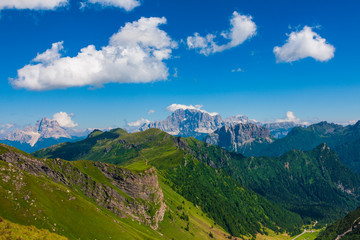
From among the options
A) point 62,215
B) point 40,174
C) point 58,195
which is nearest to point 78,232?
point 62,215

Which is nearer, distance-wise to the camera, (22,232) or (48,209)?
(22,232)

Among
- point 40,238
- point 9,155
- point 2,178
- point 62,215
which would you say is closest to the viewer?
point 40,238

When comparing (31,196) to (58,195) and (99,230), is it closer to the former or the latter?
(58,195)

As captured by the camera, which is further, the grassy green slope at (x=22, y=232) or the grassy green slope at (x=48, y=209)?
the grassy green slope at (x=48, y=209)

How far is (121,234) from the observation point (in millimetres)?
170125

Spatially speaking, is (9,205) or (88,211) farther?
(88,211)

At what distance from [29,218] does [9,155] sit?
6430cm

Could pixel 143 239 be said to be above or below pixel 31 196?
below

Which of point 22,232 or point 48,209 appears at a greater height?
point 48,209

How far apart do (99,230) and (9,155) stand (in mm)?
81893

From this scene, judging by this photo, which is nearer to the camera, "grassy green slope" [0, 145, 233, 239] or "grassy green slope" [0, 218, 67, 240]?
"grassy green slope" [0, 218, 67, 240]

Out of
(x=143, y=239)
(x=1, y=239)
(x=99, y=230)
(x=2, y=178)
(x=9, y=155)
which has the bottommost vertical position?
(x=143, y=239)

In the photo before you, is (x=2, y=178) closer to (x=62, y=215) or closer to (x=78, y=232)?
(x=62, y=215)

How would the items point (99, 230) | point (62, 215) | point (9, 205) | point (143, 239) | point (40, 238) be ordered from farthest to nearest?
point (143, 239) < point (99, 230) < point (62, 215) < point (9, 205) < point (40, 238)
